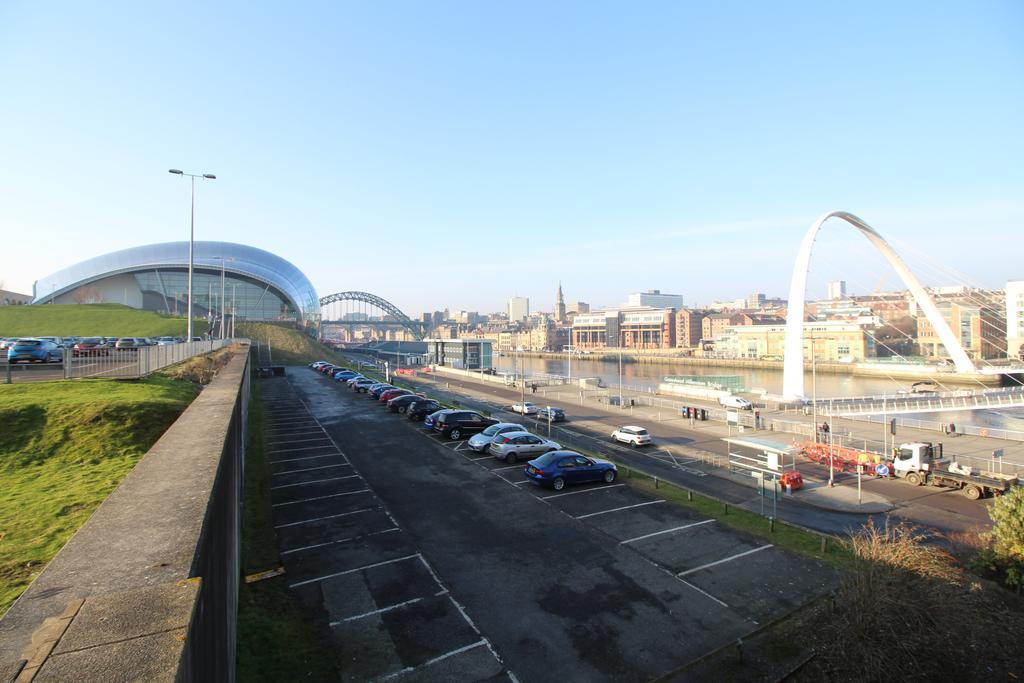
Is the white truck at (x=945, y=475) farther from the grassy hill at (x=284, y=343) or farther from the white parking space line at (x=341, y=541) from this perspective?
the grassy hill at (x=284, y=343)

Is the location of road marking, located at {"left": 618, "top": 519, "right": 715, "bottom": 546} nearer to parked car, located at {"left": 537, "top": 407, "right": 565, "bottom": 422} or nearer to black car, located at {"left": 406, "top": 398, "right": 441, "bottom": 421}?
black car, located at {"left": 406, "top": 398, "right": 441, "bottom": 421}

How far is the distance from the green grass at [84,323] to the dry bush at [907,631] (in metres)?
85.0

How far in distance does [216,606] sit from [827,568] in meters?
13.3

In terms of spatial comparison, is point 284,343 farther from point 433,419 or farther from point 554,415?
point 433,419

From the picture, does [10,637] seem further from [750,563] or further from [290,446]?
[290,446]

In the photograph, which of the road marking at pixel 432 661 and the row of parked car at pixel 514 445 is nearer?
the road marking at pixel 432 661

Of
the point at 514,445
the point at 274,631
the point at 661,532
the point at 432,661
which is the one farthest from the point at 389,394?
the point at 432,661

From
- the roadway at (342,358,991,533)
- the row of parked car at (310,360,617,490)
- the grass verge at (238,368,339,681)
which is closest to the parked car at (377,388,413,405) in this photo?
the row of parked car at (310,360,617,490)

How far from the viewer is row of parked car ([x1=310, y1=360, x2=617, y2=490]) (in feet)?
60.6

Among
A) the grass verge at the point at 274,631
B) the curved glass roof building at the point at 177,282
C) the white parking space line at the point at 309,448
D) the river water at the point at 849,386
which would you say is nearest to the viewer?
the grass verge at the point at 274,631

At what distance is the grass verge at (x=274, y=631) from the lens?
8.09 metres

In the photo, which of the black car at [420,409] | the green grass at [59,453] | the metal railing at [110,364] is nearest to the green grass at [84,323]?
the black car at [420,409]

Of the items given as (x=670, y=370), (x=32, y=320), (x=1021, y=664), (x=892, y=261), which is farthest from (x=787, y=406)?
(x=32, y=320)

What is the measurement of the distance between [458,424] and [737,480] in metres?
13.5
